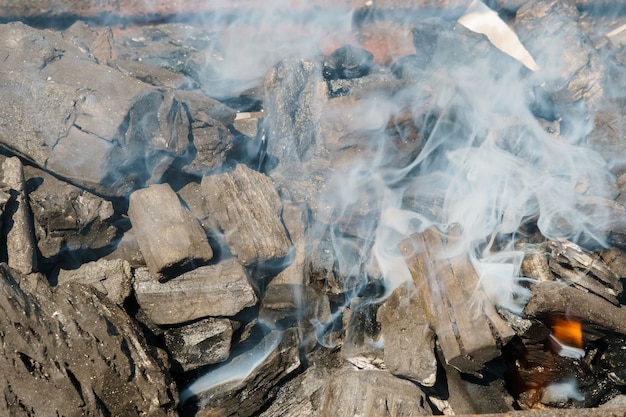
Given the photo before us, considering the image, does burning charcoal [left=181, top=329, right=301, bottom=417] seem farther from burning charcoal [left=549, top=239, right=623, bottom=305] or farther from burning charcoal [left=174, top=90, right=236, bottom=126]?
burning charcoal [left=549, top=239, right=623, bottom=305]

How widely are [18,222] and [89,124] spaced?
736mm

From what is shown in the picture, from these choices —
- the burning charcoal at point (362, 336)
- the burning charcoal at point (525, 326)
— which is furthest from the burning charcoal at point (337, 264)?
the burning charcoal at point (525, 326)

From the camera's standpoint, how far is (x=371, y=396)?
3082 millimetres

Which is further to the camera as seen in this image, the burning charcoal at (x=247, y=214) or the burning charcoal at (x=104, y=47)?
the burning charcoal at (x=104, y=47)

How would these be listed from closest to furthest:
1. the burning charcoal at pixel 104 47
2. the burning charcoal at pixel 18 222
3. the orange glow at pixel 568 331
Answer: the burning charcoal at pixel 18 222
the orange glow at pixel 568 331
the burning charcoal at pixel 104 47

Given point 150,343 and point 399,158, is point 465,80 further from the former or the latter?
point 150,343

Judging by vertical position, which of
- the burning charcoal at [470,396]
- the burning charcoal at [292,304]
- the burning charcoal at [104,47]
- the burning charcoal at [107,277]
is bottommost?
the burning charcoal at [470,396]

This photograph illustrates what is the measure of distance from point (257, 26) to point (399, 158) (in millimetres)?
1864

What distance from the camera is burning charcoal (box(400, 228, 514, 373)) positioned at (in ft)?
10.5

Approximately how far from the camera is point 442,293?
341cm

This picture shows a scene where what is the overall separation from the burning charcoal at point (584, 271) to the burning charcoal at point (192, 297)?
212cm

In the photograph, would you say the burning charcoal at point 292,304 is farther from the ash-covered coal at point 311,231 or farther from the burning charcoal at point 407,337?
the burning charcoal at point 407,337

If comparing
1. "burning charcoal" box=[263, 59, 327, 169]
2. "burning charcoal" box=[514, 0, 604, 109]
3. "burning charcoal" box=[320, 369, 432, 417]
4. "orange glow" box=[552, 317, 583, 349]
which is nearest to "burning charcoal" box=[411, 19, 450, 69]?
"burning charcoal" box=[514, 0, 604, 109]

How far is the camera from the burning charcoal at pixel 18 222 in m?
3.16
